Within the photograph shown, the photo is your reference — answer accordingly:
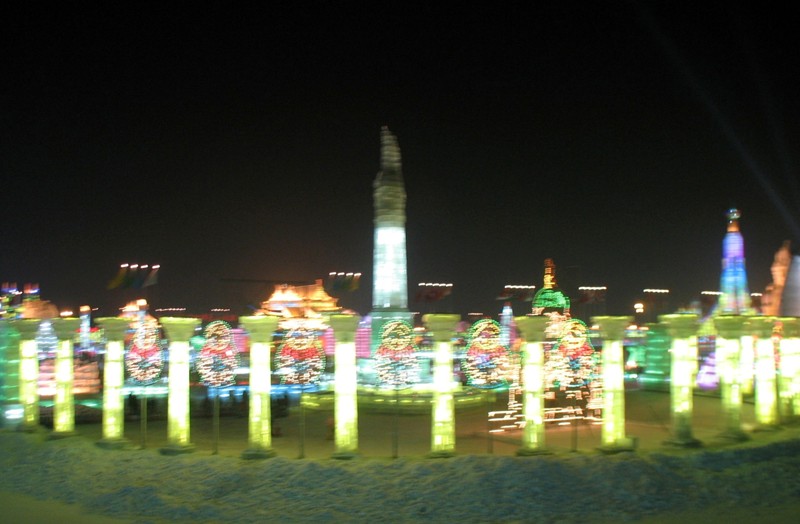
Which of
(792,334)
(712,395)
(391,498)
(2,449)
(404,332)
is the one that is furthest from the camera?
(712,395)

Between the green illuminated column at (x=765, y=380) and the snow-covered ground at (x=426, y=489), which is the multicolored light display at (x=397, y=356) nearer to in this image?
the snow-covered ground at (x=426, y=489)

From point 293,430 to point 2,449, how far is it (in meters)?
6.47

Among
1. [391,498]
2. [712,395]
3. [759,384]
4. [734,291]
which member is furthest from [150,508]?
[734,291]

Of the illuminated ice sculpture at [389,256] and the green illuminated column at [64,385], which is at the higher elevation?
the illuminated ice sculpture at [389,256]

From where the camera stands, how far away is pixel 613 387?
48.1 ft

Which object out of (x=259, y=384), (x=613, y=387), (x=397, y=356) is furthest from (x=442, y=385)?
(x=397, y=356)

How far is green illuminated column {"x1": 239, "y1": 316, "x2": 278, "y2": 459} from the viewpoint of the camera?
14.5m

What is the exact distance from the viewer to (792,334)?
19625 millimetres

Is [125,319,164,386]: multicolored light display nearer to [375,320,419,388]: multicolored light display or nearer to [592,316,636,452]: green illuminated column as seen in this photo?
[375,320,419,388]: multicolored light display

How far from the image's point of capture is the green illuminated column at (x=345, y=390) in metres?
14.1

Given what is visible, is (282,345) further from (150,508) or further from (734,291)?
(734,291)

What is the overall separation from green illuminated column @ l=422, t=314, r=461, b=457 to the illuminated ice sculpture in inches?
404

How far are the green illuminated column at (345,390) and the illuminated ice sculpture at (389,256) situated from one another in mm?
10234

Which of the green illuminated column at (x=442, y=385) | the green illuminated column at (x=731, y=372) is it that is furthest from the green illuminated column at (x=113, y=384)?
the green illuminated column at (x=731, y=372)
